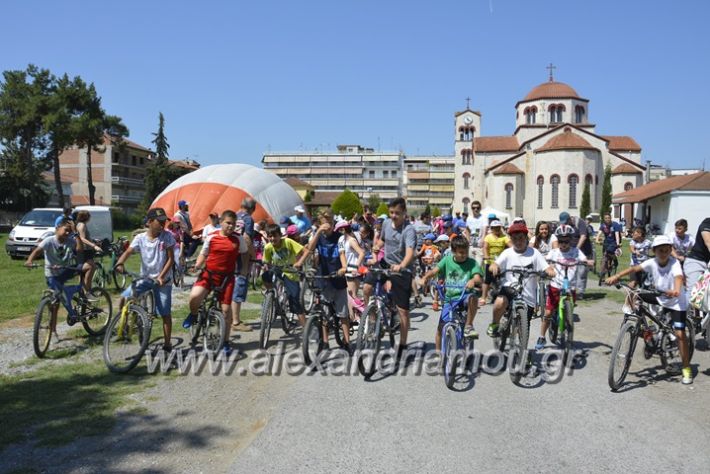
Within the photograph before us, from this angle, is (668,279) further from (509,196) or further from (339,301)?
(509,196)

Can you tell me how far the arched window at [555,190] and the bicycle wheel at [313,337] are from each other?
207 feet

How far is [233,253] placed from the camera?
760 cm

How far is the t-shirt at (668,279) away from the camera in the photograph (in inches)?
256

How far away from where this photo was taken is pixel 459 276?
21.6ft

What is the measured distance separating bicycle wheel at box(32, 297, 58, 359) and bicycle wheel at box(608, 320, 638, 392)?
672 centimetres

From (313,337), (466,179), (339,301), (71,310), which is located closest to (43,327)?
(71,310)

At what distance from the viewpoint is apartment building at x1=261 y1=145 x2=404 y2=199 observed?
13238cm

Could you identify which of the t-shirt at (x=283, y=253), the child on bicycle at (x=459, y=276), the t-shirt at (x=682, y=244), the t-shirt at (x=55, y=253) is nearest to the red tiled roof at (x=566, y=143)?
the t-shirt at (x=682, y=244)

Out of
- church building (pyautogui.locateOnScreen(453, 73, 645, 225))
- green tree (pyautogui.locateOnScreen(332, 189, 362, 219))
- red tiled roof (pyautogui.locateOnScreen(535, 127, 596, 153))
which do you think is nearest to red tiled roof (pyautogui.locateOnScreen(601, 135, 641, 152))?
church building (pyautogui.locateOnScreen(453, 73, 645, 225))

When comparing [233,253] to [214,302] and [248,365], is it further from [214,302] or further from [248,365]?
[248,365]

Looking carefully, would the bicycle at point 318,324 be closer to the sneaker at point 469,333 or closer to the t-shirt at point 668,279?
the sneaker at point 469,333

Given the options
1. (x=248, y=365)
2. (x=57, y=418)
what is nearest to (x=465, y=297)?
(x=248, y=365)

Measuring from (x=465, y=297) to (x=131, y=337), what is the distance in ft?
12.8

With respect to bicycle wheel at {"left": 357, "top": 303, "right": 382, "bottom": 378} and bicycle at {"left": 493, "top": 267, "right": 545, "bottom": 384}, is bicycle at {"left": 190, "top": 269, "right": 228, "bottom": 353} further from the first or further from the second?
bicycle at {"left": 493, "top": 267, "right": 545, "bottom": 384}
